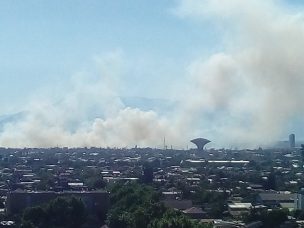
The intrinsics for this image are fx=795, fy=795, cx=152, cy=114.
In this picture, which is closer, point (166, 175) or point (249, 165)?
point (166, 175)

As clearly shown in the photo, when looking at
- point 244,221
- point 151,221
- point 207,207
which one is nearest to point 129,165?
point 207,207

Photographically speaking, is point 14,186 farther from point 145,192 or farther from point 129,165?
point 129,165

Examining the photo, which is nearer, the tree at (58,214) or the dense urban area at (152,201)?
the dense urban area at (152,201)

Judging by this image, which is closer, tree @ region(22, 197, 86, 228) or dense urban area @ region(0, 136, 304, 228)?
dense urban area @ region(0, 136, 304, 228)

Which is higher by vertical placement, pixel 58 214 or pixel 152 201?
pixel 152 201

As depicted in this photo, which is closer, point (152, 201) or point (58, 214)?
point (58, 214)

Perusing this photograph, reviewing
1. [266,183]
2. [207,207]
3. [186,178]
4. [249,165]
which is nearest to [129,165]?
[249,165]

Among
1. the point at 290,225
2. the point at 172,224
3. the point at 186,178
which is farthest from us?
the point at 186,178

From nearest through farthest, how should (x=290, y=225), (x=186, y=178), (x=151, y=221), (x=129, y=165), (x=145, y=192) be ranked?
(x=151, y=221), (x=290, y=225), (x=145, y=192), (x=186, y=178), (x=129, y=165)

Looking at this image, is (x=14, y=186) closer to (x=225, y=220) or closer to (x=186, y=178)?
(x=186, y=178)
